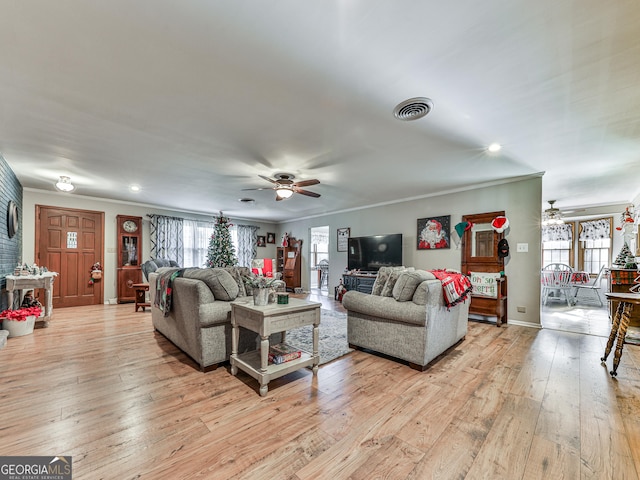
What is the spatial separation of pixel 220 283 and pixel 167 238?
4.99 meters

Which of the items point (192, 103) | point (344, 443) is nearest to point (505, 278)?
point (344, 443)

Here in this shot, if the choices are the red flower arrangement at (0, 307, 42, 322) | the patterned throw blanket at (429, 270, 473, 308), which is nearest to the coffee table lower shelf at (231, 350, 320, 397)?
the patterned throw blanket at (429, 270, 473, 308)

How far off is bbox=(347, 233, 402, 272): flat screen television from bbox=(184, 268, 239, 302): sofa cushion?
386 cm

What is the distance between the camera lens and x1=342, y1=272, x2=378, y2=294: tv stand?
577 cm

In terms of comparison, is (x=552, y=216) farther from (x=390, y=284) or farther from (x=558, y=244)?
(x=390, y=284)

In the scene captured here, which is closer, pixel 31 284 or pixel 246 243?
pixel 31 284

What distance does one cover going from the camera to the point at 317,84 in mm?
1974

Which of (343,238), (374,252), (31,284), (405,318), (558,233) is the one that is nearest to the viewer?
(405,318)

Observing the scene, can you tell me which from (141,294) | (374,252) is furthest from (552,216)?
(141,294)

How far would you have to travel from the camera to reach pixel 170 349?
3104 millimetres

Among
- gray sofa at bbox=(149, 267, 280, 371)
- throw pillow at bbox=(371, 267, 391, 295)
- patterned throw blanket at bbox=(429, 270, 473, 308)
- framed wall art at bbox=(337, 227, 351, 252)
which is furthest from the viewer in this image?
framed wall art at bbox=(337, 227, 351, 252)

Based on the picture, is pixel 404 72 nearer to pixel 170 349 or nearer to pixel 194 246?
pixel 170 349

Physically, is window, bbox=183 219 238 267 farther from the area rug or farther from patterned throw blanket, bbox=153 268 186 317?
the area rug

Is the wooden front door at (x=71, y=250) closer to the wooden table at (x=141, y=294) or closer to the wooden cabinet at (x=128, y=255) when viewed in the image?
the wooden cabinet at (x=128, y=255)
